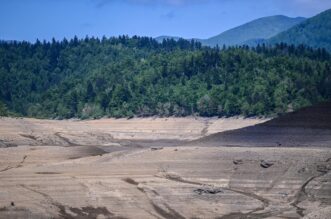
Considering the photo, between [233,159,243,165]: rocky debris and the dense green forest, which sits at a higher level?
the dense green forest

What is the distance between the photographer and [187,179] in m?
55.8

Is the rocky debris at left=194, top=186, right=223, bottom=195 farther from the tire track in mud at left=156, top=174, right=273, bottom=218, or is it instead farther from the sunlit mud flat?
the tire track in mud at left=156, top=174, right=273, bottom=218

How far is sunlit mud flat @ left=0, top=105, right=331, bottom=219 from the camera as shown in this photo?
153ft

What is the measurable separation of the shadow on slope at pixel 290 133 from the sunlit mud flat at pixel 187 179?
10 cm

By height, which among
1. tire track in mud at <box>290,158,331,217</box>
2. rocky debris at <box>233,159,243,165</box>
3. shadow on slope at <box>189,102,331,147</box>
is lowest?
tire track in mud at <box>290,158,331,217</box>

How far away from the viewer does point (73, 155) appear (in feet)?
243

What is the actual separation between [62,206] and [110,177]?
9112mm

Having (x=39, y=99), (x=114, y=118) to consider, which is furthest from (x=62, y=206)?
(x=39, y=99)

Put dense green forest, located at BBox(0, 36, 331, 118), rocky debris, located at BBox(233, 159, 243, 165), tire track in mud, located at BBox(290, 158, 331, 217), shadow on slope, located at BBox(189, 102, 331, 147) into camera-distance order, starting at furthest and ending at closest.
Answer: dense green forest, located at BBox(0, 36, 331, 118) → shadow on slope, located at BBox(189, 102, 331, 147) → rocky debris, located at BBox(233, 159, 243, 165) → tire track in mud, located at BBox(290, 158, 331, 217)

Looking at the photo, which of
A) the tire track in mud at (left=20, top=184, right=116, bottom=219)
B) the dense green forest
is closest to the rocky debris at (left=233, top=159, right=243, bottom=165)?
the tire track in mud at (left=20, top=184, right=116, bottom=219)

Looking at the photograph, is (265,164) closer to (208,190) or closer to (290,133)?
(208,190)

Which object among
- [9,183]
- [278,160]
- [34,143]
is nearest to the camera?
[9,183]

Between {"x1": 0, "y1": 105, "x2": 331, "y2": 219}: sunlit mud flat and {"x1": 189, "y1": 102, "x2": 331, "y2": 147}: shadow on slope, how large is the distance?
0.10 m

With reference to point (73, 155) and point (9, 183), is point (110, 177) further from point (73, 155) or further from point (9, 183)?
point (73, 155)
